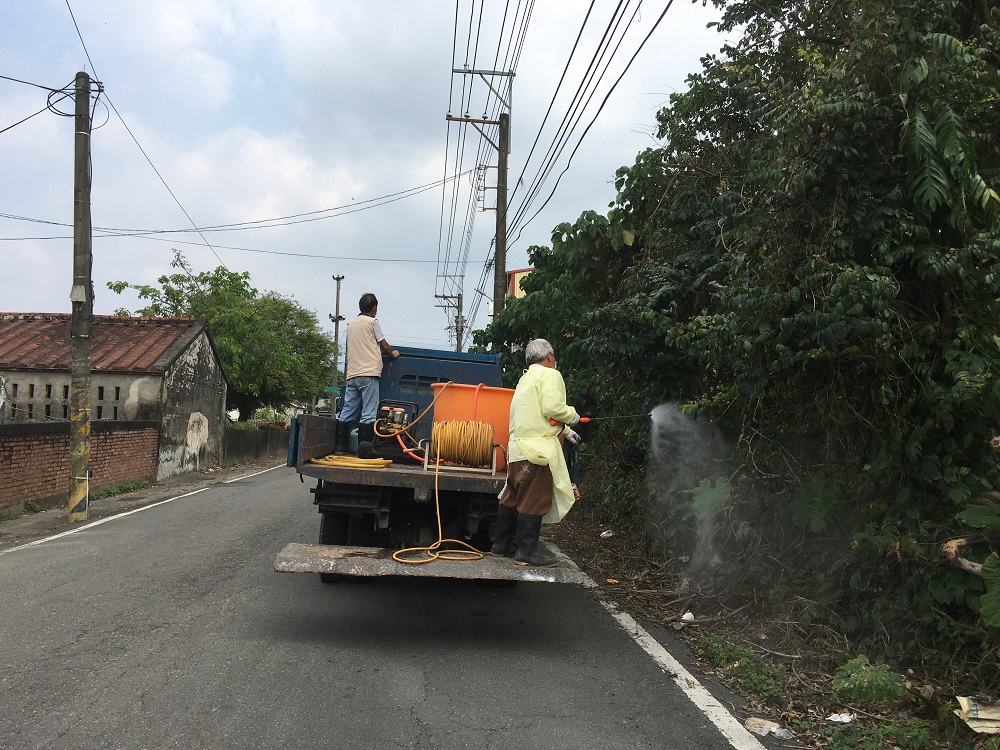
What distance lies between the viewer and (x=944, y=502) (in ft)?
17.0

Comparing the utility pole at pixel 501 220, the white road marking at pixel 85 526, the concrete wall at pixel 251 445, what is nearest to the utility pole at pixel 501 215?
the utility pole at pixel 501 220

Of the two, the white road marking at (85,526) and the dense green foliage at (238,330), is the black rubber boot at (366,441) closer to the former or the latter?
the white road marking at (85,526)

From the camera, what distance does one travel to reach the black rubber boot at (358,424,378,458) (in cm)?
764

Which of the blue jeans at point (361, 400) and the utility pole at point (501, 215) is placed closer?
the blue jeans at point (361, 400)

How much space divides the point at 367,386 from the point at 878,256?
4622 mm

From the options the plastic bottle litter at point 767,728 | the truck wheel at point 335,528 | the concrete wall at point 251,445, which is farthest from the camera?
the concrete wall at point 251,445

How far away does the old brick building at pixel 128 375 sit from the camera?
70.3 ft

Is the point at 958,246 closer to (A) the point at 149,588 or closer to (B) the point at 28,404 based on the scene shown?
(A) the point at 149,588

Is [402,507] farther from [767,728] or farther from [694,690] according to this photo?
[767,728]

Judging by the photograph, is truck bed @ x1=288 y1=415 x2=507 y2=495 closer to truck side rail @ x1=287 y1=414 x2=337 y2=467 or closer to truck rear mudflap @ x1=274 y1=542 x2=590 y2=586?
truck side rail @ x1=287 y1=414 x2=337 y2=467

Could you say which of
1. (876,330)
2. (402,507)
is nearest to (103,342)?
(402,507)

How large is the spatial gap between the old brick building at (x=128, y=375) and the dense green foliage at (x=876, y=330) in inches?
708

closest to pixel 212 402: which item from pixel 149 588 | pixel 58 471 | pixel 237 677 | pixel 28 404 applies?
pixel 28 404

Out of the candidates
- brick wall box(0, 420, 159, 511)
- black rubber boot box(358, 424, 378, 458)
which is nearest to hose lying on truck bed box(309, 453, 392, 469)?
black rubber boot box(358, 424, 378, 458)
